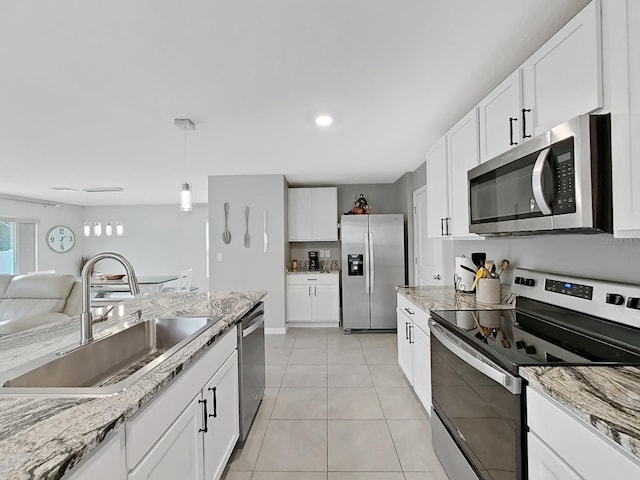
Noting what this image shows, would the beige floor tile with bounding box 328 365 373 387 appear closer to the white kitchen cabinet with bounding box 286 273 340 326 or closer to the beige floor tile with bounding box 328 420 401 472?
the beige floor tile with bounding box 328 420 401 472

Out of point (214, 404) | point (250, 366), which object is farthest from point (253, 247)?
point (214, 404)

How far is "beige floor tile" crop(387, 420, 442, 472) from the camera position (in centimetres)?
186

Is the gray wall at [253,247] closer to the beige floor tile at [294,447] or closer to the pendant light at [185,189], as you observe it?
the pendant light at [185,189]

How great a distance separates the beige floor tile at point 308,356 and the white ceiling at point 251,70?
230 cm

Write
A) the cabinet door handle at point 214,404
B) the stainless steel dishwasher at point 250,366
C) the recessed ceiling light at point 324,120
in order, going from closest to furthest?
1. the cabinet door handle at point 214,404
2. the stainless steel dishwasher at point 250,366
3. the recessed ceiling light at point 324,120

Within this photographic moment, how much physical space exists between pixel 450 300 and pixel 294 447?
1419 mm

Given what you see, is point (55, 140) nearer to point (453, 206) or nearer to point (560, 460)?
point (453, 206)

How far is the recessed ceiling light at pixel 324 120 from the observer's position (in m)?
2.63

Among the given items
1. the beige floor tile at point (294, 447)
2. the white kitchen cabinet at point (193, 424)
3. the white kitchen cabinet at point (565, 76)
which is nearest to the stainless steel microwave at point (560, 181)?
the white kitchen cabinet at point (565, 76)

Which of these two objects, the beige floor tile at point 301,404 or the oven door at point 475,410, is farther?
the beige floor tile at point 301,404

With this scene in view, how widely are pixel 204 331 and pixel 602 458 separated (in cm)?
146

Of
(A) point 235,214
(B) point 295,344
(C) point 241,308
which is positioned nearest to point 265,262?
(A) point 235,214

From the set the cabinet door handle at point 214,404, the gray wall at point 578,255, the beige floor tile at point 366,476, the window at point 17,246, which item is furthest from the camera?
the window at point 17,246

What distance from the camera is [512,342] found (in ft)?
4.46
